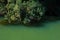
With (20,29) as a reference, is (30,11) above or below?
above

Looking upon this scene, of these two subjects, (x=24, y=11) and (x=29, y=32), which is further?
(x=24, y=11)

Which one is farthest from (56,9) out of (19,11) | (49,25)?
(19,11)

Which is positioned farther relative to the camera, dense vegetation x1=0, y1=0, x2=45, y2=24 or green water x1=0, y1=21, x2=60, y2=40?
dense vegetation x1=0, y1=0, x2=45, y2=24

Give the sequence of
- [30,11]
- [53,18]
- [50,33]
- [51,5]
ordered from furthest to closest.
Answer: [51,5] < [53,18] < [30,11] < [50,33]

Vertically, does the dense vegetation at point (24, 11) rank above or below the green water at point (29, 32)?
above

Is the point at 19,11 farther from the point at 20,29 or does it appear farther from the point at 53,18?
the point at 53,18

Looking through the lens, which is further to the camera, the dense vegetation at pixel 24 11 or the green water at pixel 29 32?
the dense vegetation at pixel 24 11

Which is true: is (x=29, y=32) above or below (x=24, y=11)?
below

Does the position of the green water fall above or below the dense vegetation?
below
